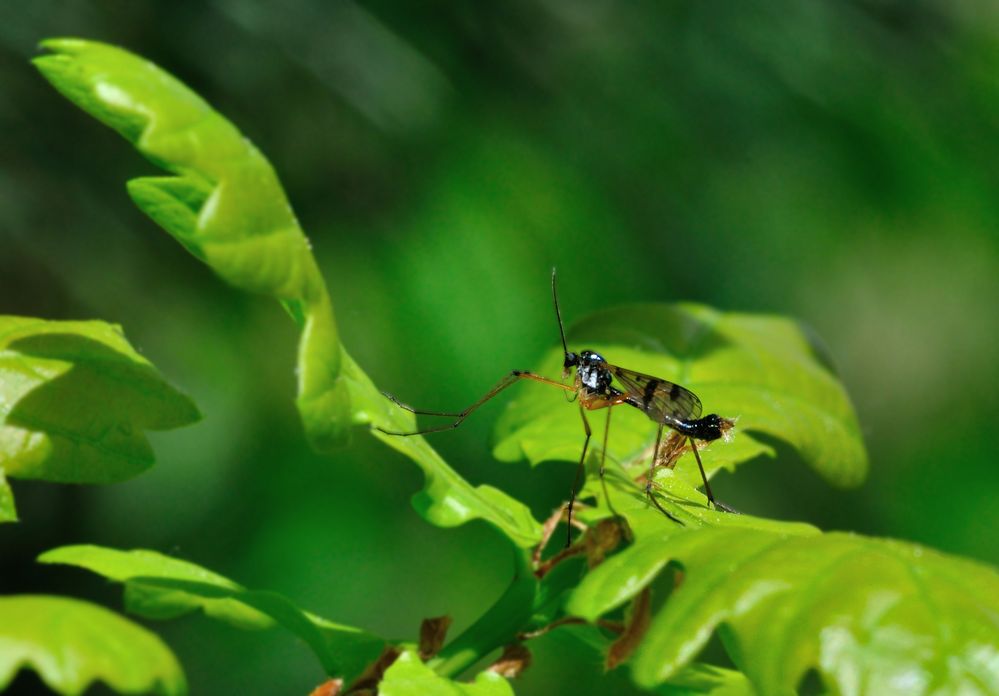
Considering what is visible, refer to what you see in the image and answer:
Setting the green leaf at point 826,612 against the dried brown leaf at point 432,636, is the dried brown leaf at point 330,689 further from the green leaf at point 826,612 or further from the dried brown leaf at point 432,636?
the green leaf at point 826,612

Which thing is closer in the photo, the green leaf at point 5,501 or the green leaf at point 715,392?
the green leaf at point 5,501

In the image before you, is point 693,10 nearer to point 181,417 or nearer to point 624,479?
point 624,479

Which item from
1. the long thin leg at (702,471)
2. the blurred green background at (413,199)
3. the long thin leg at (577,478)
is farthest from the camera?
the blurred green background at (413,199)

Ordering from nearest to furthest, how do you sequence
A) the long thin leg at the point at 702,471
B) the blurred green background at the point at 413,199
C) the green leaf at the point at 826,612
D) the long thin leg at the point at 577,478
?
the green leaf at the point at 826,612 < the long thin leg at the point at 577,478 < the long thin leg at the point at 702,471 < the blurred green background at the point at 413,199

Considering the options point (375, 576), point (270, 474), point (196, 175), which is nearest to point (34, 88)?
point (270, 474)

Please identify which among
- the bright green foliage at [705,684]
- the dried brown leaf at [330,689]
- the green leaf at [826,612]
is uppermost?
the green leaf at [826,612]

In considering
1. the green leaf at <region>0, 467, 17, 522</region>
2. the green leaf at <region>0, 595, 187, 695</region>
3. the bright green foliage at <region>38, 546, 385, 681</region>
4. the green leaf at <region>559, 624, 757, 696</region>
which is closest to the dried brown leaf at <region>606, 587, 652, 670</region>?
the green leaf at <region>559, 624, 757, 696</region>

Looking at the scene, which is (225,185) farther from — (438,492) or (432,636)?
(432,636)

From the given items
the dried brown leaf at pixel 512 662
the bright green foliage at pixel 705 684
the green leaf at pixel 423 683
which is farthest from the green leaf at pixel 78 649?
the bright green foliage at pixel 705 684
